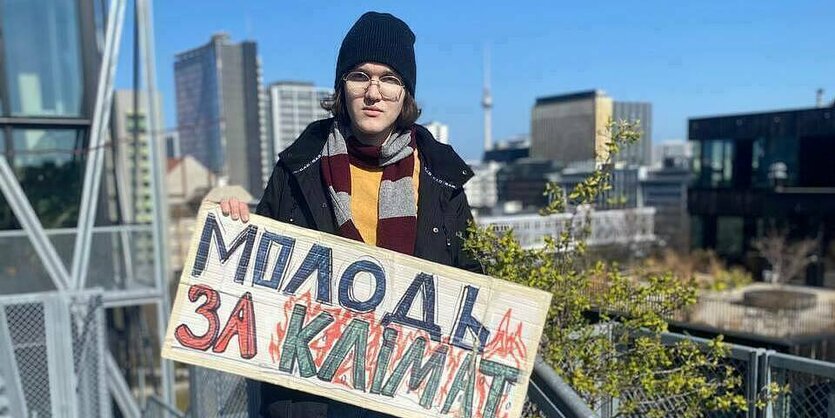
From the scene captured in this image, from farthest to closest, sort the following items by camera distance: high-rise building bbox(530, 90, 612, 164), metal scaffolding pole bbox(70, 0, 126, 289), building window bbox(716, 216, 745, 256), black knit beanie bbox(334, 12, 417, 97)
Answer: building window bbox(716, 216, 745, 256) < metal scaffolding pole bbox(70, 0, 126, 289) < high-rise building bbox(530, 90, 612, 164) < black knit beanie bbox(334, 12, 417, 97)

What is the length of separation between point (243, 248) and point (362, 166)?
1.86 feet

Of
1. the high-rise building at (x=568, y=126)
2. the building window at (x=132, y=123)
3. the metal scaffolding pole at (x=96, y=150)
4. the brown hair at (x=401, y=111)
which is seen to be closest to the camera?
the brown hair at (x=401, y=111)

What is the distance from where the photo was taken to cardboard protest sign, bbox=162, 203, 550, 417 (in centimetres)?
230

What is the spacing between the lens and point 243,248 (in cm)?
232

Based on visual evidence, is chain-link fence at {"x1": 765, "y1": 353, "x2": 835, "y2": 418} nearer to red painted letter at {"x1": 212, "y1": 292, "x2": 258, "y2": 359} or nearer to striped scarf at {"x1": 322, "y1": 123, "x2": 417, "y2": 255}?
striped scarf at {"x1": 322, "y1": 123, "x2": 417, "y2": 255}

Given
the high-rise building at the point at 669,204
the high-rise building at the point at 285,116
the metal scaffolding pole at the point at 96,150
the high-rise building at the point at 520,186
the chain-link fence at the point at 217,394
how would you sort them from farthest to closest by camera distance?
1. the high-rise building at the point at 669,204
2. the high-rise building at the point at 520,186
3. the high-rise building at the point at 285,116
4. the metal scaffolding pole at the point at 96,150
5. the chain-link fence at the point at 217,394

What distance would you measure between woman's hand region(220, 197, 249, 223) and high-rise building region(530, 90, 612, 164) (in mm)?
3321

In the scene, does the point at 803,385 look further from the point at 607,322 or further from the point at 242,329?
the point at 242,329

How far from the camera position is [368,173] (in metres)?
2.45

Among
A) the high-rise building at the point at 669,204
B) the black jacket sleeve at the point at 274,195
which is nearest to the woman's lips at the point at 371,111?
the black jacket sleeve at the point at 274,195

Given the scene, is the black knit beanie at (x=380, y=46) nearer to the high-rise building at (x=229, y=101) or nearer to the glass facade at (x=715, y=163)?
the high-rise building at (x=229, y=101)

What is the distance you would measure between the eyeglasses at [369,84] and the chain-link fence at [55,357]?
6.13 meters

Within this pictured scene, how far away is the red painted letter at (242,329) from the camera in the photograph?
229 cm

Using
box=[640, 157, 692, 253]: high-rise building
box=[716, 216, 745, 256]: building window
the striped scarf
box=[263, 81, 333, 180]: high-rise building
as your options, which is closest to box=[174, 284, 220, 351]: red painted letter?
the striped scarf
